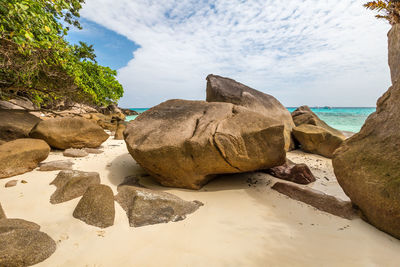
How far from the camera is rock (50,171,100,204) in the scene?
3.14m

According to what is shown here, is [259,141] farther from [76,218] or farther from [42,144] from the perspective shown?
[42,144]

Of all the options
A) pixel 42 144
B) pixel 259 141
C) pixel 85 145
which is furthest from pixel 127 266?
pixel 85 145

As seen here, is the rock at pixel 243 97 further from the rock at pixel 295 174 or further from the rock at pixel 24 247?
the rock at pixel 24 247

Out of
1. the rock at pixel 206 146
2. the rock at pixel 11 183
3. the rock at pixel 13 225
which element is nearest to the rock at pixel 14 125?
the rock at pixel 11 183

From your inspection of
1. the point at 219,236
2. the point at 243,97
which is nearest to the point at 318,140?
the point at 243,97

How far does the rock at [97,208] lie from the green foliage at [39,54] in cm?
266

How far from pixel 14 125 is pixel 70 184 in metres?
3.68

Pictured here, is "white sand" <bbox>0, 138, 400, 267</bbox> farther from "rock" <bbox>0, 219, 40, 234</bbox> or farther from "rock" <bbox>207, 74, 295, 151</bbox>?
"rock" <bbox>207, 74, 295, 151</bbox>

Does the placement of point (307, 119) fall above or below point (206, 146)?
above

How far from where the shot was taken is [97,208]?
2.76 meters

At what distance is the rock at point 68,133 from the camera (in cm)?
534

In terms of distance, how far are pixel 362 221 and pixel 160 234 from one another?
3027 millimetres

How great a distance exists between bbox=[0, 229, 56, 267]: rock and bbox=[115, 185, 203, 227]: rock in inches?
38.2

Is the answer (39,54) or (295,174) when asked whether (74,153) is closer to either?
(39,54)
